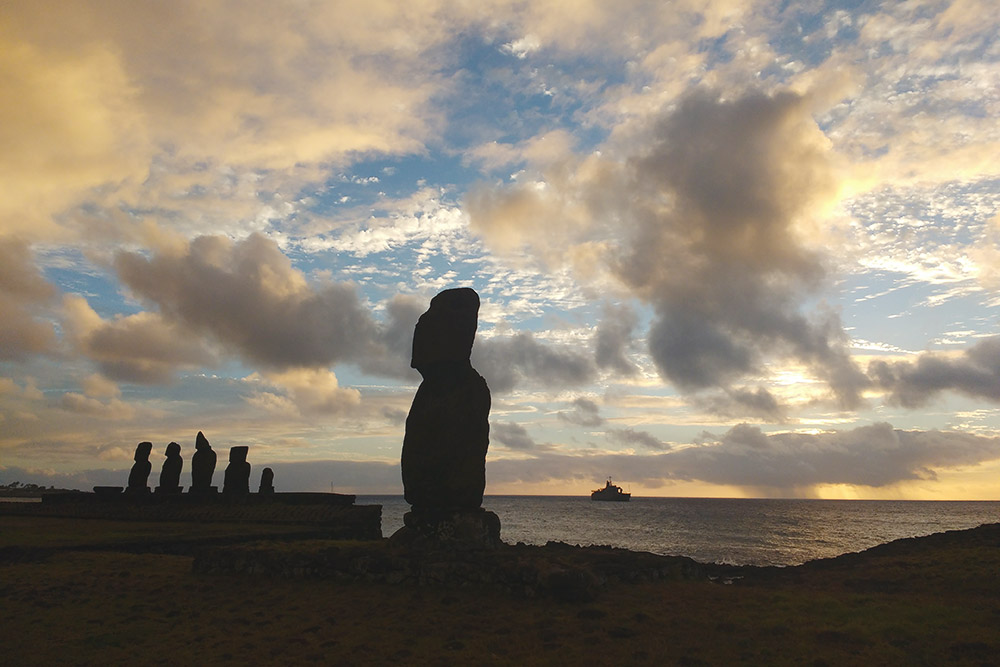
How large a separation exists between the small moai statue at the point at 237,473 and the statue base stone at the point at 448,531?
29698 mm

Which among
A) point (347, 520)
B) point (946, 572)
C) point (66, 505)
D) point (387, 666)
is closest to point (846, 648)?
point (387, 666)

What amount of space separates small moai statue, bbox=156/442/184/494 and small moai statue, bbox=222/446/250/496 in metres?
3.01

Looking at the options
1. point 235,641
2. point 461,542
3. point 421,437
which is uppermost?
point 421,437

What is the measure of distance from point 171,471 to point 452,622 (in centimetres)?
3675

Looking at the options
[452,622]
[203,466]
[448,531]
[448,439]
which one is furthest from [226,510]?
[452,622]

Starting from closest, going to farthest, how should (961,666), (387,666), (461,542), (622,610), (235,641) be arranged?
(961,666) < (387,666) < (235,641) < (622,610) < (461,542)

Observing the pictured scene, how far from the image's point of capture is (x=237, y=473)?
45.0 m

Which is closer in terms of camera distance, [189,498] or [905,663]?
[905,663]

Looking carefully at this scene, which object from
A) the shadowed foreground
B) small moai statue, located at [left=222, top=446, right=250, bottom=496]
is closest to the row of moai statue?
→ small moai statue, located at [left=222, top=446, right=250, bottom=496]

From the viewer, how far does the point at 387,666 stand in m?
11.0

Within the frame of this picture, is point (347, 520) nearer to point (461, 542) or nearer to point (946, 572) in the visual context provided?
point (461, 542)

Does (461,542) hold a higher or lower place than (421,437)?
lower

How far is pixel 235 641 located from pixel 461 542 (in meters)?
7.22

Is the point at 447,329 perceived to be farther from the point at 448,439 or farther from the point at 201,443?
the point at 201,443
